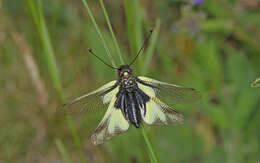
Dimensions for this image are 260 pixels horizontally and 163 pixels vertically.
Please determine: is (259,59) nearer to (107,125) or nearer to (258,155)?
(258,155)

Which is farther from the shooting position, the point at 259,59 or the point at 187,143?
the point at 259,59

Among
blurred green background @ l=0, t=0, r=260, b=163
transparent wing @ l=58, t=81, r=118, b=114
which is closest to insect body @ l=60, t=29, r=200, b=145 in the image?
transparent wing @ l=58, t=81, r=118, b=114

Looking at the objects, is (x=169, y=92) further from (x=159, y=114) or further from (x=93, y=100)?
(x=93, y=100)

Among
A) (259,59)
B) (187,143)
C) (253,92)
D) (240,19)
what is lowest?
(187,143)

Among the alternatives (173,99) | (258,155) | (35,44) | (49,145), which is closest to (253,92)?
(258,155)

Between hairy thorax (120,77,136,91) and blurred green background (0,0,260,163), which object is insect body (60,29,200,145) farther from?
blurred green background (0,0,260,163)

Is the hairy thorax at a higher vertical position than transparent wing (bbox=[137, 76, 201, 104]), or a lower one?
higher

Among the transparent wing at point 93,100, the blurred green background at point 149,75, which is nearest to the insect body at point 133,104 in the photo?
the transparent wing at point 93,100
